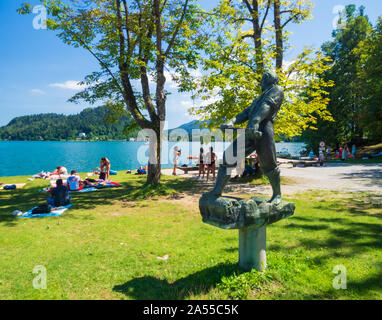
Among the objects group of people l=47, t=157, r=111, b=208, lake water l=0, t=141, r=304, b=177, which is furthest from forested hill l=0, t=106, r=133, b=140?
group of people l=47, t=157, r=111, b=208

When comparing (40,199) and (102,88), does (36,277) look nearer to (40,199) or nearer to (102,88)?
(40,199)

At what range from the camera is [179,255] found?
5207 millimetres

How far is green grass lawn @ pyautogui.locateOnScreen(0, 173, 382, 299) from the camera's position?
12.7ft

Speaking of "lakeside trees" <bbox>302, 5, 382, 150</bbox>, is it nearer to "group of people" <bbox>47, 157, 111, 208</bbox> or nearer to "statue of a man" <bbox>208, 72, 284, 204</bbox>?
"group of people" <bbox>47, 157, 111, 208</bbox>

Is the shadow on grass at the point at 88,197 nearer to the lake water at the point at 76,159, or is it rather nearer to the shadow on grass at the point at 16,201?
the shadow on grass at the point at 16,201

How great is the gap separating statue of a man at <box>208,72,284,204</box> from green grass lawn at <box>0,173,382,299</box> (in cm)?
142

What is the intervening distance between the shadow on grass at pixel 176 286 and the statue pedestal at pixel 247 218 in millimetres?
383

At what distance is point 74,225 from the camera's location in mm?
7344

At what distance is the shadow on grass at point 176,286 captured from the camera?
381 cm

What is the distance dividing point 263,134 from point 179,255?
3.01 metres
